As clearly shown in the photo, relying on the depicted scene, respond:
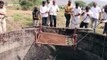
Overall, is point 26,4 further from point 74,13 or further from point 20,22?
point 74,13

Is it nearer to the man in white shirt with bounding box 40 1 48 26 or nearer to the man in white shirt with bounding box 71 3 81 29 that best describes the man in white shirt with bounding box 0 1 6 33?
the man in white shirt with bounding box 40 1 48 26

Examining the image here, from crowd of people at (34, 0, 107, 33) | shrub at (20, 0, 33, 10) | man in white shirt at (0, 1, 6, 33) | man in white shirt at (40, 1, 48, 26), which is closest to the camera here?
man in white shirt at (0, 1, 6, 33)

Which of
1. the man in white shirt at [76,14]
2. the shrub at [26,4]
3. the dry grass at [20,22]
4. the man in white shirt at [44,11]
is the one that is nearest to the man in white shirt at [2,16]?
the man in white shirt at [44,11]

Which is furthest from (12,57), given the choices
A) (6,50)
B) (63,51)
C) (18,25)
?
(18,25)

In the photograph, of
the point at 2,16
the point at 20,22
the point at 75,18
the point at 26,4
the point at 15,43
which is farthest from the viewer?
the point at 26,4

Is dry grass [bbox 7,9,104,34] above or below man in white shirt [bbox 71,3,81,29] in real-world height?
below

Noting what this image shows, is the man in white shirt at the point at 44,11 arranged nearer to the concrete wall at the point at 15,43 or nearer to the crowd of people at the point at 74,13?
the crowd of people at the point at 74,13

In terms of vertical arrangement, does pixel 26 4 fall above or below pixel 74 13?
above

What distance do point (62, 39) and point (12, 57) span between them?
7.59 ft

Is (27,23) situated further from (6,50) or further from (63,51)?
(6,50)

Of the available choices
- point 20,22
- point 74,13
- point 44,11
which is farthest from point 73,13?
point 20,22

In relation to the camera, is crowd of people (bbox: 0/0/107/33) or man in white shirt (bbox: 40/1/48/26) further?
man in white shirt (bbox: 40/1/48/26)

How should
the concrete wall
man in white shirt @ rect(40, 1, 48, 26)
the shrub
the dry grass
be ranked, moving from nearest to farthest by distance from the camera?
the concrete wall < man in white shirt @ rect(40, 1, 48, 26) < the dry grass < the shrub

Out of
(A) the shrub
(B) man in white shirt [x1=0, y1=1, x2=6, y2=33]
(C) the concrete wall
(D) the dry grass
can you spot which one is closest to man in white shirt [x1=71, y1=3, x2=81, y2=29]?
(C) the concrete wall
